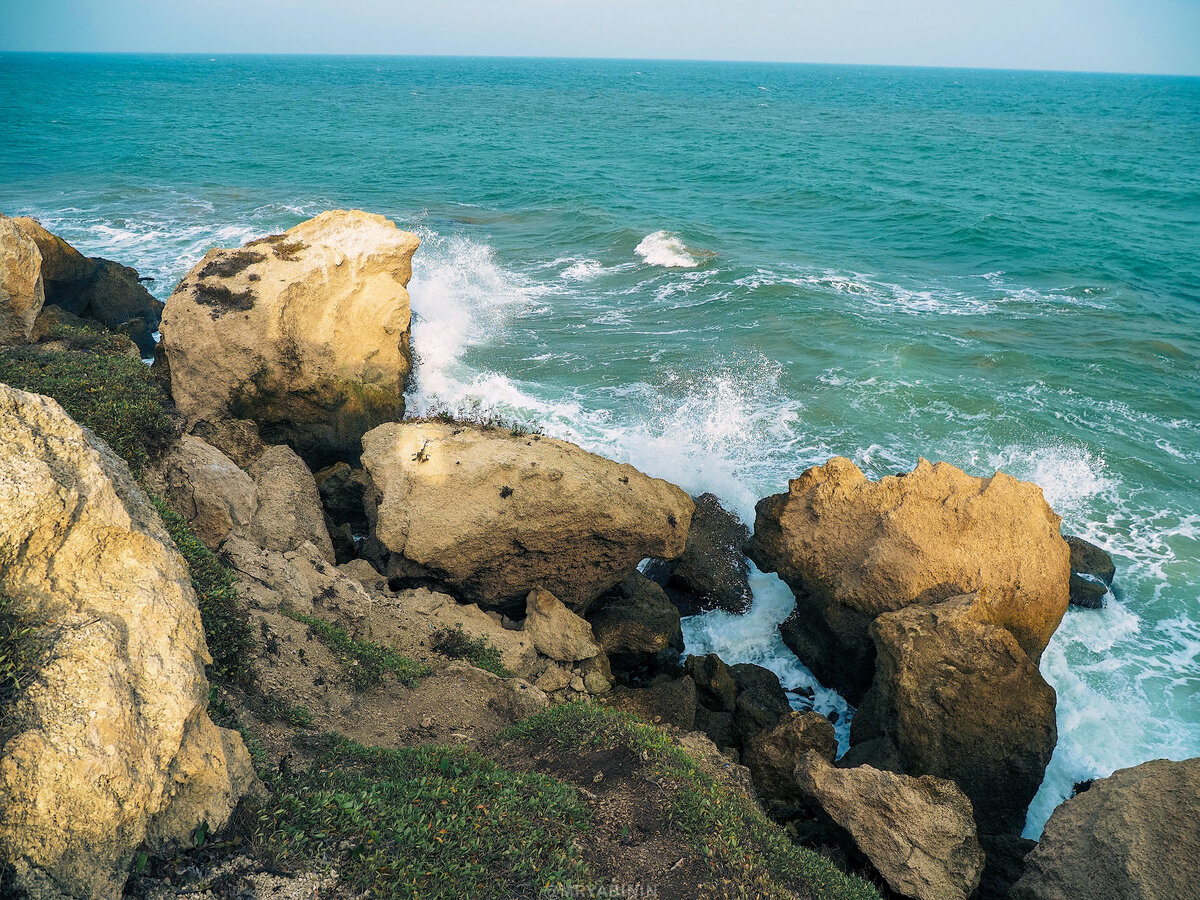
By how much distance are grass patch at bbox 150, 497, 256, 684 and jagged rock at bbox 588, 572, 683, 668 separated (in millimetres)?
5824

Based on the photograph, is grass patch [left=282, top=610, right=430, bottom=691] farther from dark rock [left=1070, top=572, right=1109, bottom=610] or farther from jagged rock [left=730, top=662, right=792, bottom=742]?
dark rock [left=1070, top=572, right=1109, bottom=610]

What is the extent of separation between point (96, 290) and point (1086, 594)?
84.9 ft

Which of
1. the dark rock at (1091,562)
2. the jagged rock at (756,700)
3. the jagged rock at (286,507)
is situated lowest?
the jagged rock at (756,700)

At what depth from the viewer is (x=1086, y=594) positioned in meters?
15.2

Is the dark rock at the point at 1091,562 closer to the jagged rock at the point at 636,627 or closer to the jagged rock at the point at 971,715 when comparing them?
the jagged rock at the point at 971,715

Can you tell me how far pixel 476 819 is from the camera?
7219 mm

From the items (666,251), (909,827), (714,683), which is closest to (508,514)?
(714,683)

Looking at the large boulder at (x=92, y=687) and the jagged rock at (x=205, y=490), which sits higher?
the large boulder at (x=92, y=687)

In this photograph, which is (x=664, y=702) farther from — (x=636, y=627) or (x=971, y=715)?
(x=971, y=715)

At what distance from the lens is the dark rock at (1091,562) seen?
1551 centimetres

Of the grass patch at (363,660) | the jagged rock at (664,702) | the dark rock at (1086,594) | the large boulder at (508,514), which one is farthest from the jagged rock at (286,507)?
the dark rock at (1086,594)

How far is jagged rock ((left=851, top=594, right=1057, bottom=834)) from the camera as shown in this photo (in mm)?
11273

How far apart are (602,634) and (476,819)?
633 centimetres

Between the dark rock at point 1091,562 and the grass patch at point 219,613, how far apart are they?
1472 cm
